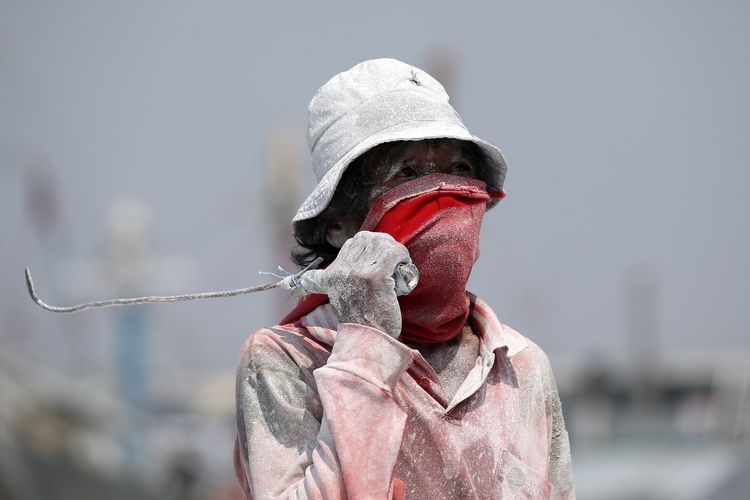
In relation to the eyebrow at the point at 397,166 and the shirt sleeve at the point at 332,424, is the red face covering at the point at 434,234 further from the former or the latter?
the shirt sleeve at the point at 332,424

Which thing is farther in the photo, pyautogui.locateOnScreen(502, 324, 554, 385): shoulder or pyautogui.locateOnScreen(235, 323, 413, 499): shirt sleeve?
pyautogui.locateOnScreen(502, 324, 554, 385): shoulder

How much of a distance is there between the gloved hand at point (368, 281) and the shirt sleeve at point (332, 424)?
0.13ft

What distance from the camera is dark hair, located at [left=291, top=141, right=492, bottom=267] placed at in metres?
3.43

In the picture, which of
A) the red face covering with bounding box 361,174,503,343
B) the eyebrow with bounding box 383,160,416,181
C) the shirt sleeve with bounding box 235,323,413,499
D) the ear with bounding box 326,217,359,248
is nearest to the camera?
the shirt sleeve with bounding box 235,323,413,499

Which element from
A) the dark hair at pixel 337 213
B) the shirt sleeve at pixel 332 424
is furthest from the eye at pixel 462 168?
the shirt sleeve at pixel 332 424

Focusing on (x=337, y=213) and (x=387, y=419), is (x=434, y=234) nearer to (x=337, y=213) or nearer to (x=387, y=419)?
(x=337, y=213)

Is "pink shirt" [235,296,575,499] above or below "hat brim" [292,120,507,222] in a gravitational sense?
below

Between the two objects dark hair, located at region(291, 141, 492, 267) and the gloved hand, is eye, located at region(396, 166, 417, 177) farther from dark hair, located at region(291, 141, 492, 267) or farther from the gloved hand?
the gloved hand

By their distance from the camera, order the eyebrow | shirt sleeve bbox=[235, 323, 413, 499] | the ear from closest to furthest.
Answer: shirt sleeve bbox=[235, 323, 413, 499] → the eyebrow → the ear

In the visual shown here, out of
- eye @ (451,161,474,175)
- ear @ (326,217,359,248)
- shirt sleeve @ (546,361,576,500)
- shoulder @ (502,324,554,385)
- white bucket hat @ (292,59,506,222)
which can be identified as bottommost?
shirt sleeve @ (546,361,576,500)

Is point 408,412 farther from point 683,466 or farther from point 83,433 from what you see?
point 683,466

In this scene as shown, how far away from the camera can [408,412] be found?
331cm

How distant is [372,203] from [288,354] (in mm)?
461

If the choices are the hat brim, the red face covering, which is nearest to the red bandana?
the red face covering
